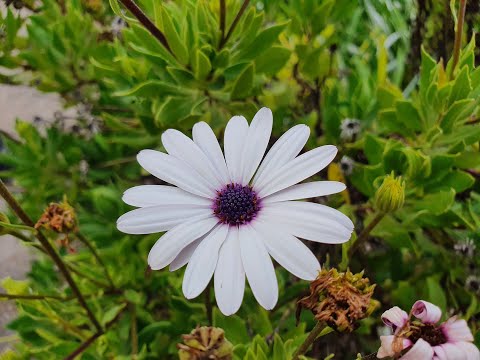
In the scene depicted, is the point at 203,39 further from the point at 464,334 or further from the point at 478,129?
the point at 464,334

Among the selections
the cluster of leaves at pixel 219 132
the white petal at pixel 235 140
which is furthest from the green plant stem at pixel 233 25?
the white petal at pixel 235 140

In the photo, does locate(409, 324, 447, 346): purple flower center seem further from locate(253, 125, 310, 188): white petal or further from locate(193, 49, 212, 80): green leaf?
locate(193, 49, 212, 80): green leaf

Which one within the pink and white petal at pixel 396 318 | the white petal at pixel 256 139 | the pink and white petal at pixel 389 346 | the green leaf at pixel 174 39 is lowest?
the pink and white petal at pixel 389 346

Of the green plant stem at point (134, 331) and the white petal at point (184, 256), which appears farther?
the green plant stem at point (134, 331)

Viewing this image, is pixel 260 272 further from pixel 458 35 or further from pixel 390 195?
pixel 458 35

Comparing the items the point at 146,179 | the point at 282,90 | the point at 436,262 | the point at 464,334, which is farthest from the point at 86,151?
the point at 464,334

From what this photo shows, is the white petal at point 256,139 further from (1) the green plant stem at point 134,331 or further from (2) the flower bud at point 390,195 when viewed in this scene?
(1) the green plant stem at point 134,331

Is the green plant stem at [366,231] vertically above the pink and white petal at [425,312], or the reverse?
the green plant stem at [366,231]
